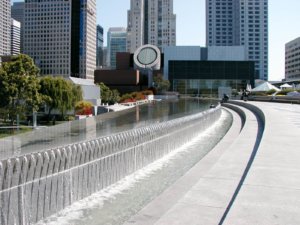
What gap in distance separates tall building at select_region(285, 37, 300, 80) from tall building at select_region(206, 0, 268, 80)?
2826 centimetres

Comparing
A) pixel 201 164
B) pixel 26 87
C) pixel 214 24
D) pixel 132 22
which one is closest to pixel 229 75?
pixel 214 24

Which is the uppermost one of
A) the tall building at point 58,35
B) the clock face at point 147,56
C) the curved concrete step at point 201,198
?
the tall building at point 58,35

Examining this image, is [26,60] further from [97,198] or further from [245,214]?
[245,214]

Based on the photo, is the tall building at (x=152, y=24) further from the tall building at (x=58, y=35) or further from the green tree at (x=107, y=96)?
the green tree at (x=107, y=96)

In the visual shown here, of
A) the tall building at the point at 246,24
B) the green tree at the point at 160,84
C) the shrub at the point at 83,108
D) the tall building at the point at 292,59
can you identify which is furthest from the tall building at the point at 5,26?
the shrub at the point at 83,108

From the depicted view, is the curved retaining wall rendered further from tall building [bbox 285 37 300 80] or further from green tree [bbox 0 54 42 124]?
tall building [bbox 285 37 300 80]

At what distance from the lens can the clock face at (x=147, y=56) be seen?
126812 millimetres

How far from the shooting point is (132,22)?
622 ft

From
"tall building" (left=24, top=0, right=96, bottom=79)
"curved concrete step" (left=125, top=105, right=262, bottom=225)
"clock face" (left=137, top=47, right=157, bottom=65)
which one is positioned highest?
"tall building" (left=24, top=0, right=96, bottom=79)

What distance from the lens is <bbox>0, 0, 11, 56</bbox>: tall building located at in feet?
616

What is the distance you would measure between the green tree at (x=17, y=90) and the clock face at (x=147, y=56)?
9211 centimetres

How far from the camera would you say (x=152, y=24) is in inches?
7667

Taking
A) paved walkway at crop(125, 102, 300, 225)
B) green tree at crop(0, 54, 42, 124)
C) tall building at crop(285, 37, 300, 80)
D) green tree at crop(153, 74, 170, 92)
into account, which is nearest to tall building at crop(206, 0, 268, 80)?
tall building at crop(285, 37, 300, 80)

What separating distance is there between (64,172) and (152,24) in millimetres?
192597
